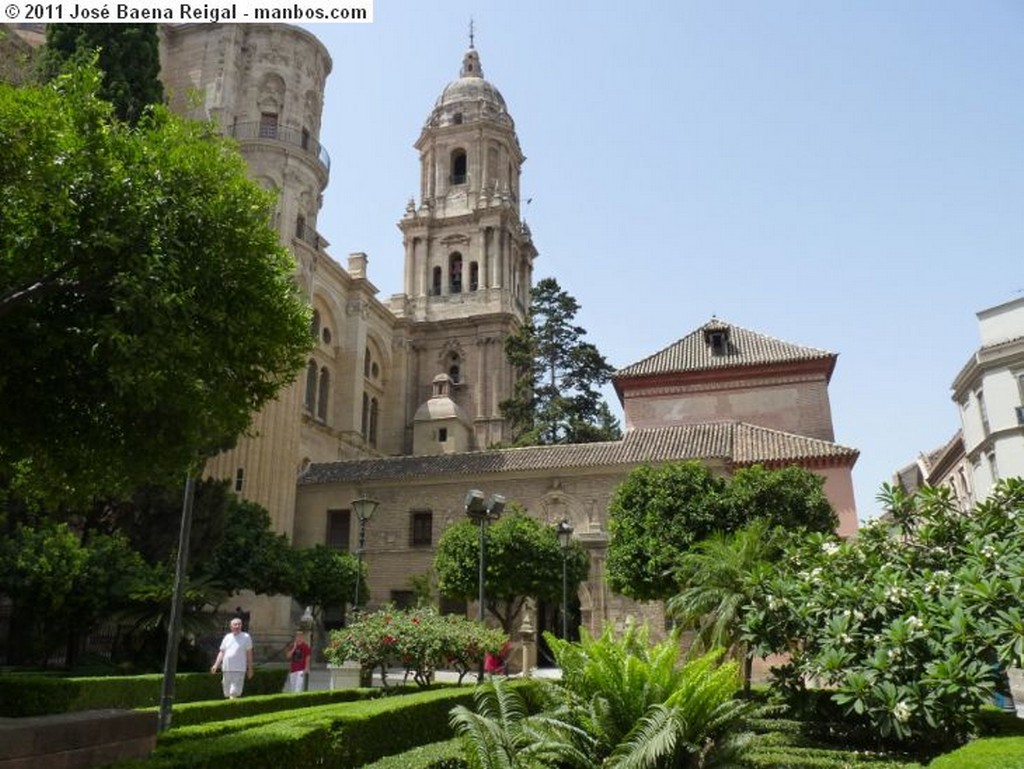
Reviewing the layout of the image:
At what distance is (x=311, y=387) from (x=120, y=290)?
109ft

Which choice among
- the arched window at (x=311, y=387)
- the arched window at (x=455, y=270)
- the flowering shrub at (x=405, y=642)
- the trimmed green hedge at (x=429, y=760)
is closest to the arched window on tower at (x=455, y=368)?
the arched window at (x=455, y=270)

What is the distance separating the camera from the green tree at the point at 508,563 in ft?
77.6

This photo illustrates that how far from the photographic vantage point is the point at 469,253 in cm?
5353

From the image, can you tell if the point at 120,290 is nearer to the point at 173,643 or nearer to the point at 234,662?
the point at 173,643

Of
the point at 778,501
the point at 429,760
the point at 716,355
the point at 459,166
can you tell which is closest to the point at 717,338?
the point at 716,355

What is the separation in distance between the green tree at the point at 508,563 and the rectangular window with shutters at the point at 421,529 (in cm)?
422

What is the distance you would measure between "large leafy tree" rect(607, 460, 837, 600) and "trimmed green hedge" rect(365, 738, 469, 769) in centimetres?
1243

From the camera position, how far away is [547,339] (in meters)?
47.2

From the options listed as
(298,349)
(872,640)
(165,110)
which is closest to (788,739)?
(872,640)

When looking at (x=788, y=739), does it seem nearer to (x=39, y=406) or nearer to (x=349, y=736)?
(x=349, y=736)

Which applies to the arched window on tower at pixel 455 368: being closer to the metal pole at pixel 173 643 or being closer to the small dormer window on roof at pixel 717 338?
the small dormer window on roof at pixel 717 338

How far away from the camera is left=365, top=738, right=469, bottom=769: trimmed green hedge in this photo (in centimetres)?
717

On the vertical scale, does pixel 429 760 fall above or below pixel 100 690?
below

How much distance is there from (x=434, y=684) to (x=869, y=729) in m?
6.64
